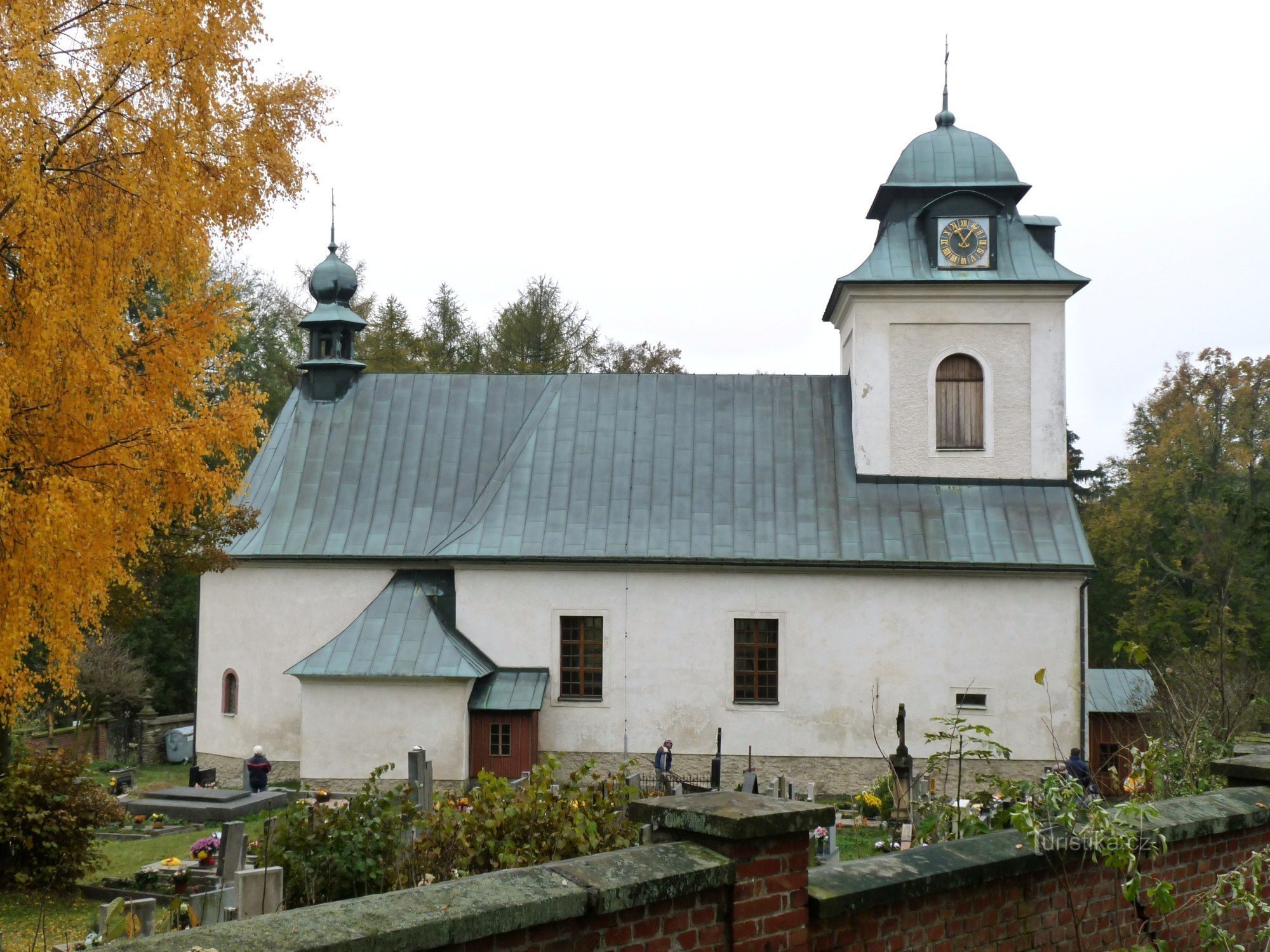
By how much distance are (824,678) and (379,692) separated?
791 centimetres

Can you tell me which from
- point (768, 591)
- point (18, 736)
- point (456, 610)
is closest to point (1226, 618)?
point (768, 591)

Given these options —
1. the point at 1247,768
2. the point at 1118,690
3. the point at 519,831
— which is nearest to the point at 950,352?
the point at 1118,690

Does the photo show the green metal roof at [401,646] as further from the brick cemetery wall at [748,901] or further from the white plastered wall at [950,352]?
the brick cemetery wall at [748,901]

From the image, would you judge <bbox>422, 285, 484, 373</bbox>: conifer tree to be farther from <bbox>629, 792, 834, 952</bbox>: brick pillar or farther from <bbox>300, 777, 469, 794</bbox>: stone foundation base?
<bbox>629, 792, 834, 952</bbox>: brick pillar

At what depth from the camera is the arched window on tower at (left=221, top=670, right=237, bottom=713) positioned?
2105 centimetres

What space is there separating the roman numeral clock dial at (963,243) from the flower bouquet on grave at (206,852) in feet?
52.8

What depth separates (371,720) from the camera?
62.7ft

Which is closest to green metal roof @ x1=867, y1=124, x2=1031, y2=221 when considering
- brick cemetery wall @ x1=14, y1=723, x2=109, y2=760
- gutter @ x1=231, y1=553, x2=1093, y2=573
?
gutter @ x1=231, y1=553, x2=1093, y2=573

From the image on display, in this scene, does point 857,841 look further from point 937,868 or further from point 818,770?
point 937,868

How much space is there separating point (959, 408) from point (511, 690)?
1006cm

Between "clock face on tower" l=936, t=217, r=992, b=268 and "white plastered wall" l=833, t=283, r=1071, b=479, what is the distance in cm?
53

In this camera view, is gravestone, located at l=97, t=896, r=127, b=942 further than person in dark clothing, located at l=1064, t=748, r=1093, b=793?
No

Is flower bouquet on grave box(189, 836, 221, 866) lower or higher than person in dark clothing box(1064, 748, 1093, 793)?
lower

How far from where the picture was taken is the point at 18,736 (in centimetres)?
1858
